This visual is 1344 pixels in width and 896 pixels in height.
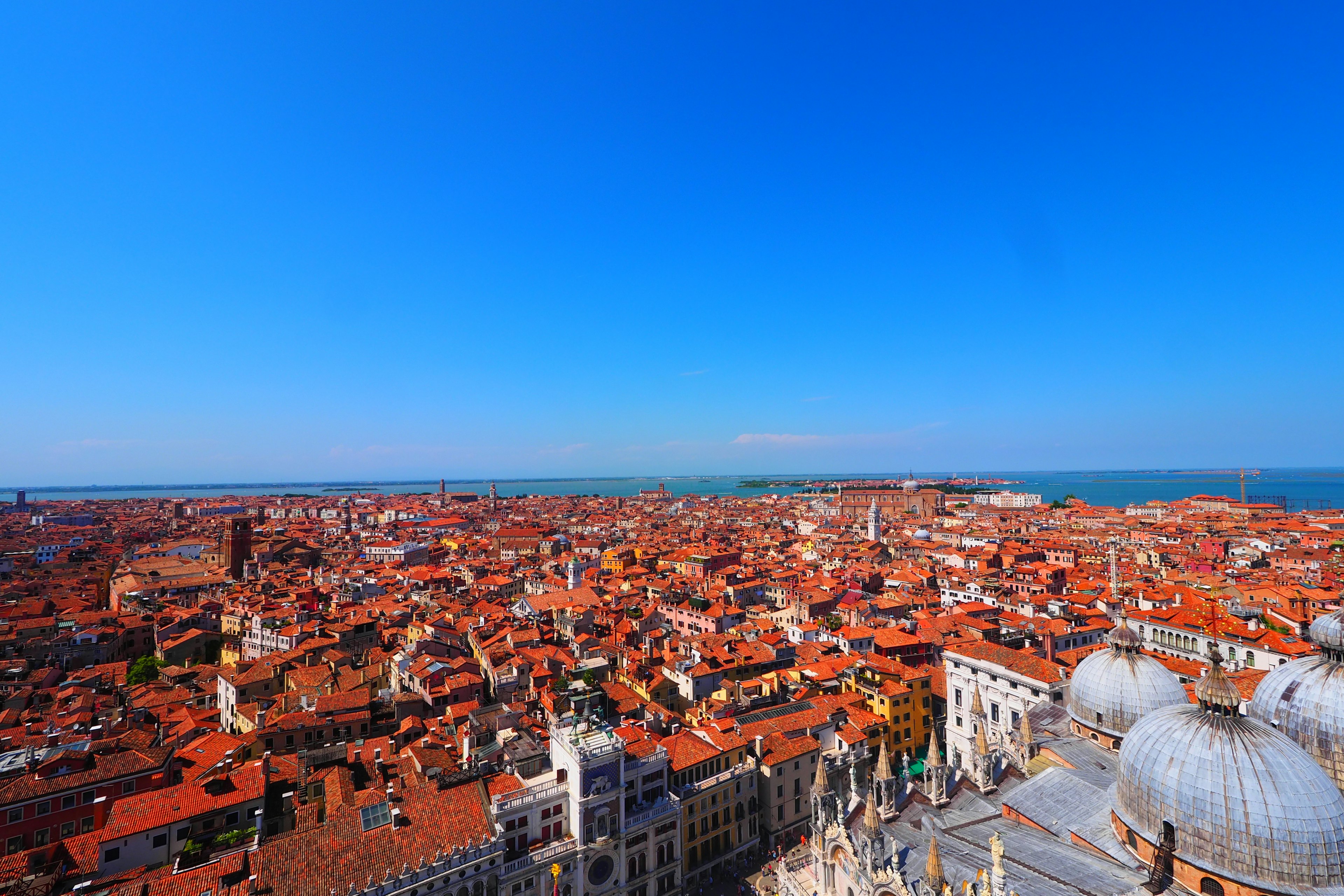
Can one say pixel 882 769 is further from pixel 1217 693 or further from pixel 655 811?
pixel 655 811

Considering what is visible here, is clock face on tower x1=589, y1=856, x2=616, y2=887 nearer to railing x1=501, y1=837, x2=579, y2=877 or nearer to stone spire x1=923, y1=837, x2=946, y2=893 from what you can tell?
railing x1=501, y1=837, x2=579, y2=877

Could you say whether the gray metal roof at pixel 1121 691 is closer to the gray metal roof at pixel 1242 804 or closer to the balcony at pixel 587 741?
the gray metal roof at pixel 1242 804

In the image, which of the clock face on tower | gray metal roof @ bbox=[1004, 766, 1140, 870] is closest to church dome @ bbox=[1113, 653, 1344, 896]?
gray metal roof @ bbox=[1004, 766, 1140, 870]

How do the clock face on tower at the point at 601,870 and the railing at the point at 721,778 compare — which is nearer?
the clock face on tower at the point at 601,870

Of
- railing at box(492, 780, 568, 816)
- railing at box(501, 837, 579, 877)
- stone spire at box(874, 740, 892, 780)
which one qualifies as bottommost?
railing at box(501, 837, 579, 877)

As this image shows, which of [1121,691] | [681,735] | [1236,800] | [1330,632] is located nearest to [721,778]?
[681,735]

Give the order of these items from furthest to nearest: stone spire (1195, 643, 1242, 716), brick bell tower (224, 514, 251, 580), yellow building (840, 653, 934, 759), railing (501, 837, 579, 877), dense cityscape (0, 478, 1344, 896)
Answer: brick bell tower (224, 514, 251, 580)
yellow building (840, 653, 934, 759)
railing (501, 837, 579, 877)
dense cityscape (0, 478, 1344, 896)
stone spire (1195, 643, 1242, 716)

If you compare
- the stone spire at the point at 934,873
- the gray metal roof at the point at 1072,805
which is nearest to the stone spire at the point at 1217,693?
the gray metal roof at the point at 1072,805
